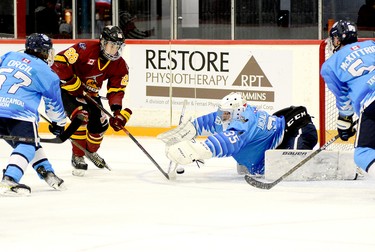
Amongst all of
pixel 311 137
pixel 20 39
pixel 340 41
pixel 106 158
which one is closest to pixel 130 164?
pixel 106 158

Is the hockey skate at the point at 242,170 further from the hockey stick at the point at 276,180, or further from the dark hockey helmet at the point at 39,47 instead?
the dark hockey helmet at the point at 39,47

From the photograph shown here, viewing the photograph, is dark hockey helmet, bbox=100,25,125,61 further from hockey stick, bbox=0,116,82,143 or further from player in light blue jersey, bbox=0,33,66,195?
player in light blue jersey, bbox=0,33,66,195

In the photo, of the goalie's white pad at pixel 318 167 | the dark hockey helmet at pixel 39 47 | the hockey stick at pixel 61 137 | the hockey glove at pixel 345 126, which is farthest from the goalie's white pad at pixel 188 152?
the dark hockey helmet at pixel 39 47

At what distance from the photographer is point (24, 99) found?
5.38m

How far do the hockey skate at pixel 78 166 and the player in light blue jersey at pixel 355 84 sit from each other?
167 cm

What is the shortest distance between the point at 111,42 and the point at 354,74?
1685 millimetres

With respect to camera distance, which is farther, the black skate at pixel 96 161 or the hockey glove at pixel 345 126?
the black skate at pixel 96 161

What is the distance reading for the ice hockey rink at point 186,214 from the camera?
4082 mm

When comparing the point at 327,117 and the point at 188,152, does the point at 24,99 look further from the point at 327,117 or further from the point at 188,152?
the point at 327,117

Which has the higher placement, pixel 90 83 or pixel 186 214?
pixel 90 83

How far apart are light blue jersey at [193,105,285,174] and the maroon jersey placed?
0.65 metres

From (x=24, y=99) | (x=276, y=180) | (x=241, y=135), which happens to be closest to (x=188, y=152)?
(x=241, y=135)

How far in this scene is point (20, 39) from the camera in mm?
9094

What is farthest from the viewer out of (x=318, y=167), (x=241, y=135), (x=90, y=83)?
(x=90, y=83)
